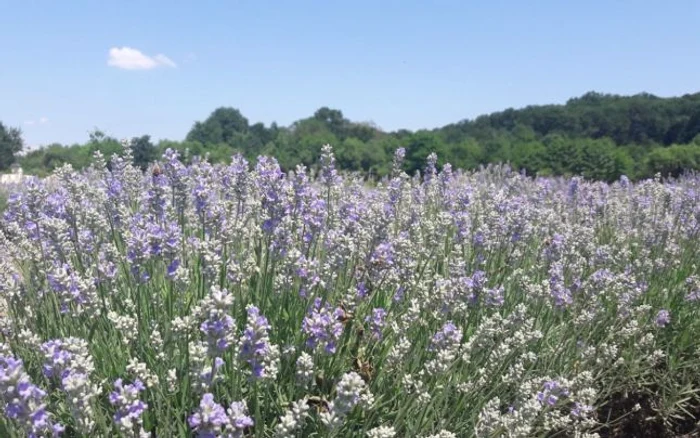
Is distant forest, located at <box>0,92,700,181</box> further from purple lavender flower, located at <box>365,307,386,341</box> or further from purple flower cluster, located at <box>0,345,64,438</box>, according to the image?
purple flower cluster, located at <box>0,345,64,438</box>

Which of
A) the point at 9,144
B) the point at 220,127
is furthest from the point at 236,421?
the point at 220,127

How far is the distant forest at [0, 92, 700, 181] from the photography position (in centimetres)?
3500

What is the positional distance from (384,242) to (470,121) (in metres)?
81.6

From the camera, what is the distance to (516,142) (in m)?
59.1

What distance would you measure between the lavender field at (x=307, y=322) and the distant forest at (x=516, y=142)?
2135 cm

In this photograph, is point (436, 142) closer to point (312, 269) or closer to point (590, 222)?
point (590, 222)

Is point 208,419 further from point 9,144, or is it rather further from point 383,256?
point 9,144

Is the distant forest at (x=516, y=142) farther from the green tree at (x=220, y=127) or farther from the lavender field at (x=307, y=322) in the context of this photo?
the lavender field at (x=307, y=322)

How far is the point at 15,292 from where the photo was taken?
8.77ft

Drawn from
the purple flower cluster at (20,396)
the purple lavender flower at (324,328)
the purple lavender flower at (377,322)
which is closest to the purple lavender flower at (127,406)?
the purple flower cluster at (20,396)

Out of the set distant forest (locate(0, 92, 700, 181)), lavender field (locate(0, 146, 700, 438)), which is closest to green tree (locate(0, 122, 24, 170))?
distant forest (locate(0, 92, 700, 181))

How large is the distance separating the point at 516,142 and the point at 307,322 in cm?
5997

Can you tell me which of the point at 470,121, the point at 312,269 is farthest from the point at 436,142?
the point at 312,269

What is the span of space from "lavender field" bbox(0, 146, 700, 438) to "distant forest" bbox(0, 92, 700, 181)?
21.4 m
